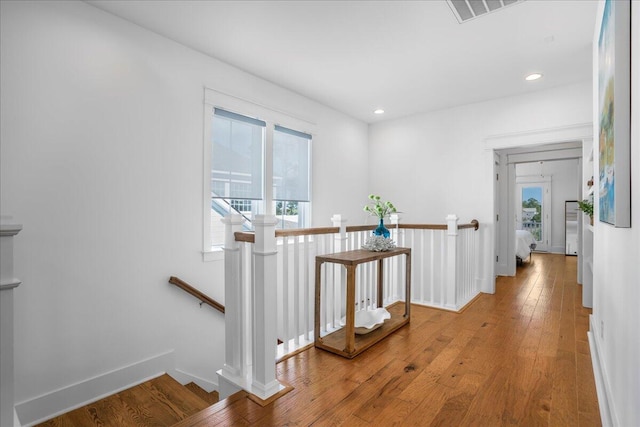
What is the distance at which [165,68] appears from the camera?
2986 millimetres

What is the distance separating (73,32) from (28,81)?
1.70ft

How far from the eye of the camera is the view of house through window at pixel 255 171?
11.3 feet

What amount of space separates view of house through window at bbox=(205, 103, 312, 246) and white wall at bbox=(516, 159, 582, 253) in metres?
7.88

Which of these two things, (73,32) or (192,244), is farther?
(192,244)

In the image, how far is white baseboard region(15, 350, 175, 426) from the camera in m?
2.23

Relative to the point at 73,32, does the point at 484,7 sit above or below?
above

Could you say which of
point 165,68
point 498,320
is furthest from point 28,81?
point 498,320

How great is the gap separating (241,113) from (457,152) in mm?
3194

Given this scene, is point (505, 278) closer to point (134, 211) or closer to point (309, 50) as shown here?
point (309, 50)

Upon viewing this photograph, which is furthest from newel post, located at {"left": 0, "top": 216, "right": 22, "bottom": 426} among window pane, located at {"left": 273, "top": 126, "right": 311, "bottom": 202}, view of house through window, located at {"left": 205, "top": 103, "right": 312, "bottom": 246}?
window pane, located at {"left": 273, "top": 126, "right": 311, "bottom": 202}

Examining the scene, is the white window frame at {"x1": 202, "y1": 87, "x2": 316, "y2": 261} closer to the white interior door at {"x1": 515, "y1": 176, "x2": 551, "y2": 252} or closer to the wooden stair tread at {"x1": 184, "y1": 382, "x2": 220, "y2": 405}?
the wooden stair tread at {"x1": 184, "y1": 382, "x2": 220, "y2": 405}

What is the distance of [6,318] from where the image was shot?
1.20 meters

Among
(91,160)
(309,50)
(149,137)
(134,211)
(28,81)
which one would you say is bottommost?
(134,211)

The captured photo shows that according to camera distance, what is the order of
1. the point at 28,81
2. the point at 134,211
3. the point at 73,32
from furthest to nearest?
the point at 134,211 < the point at 73,32 < the point at 28,81
